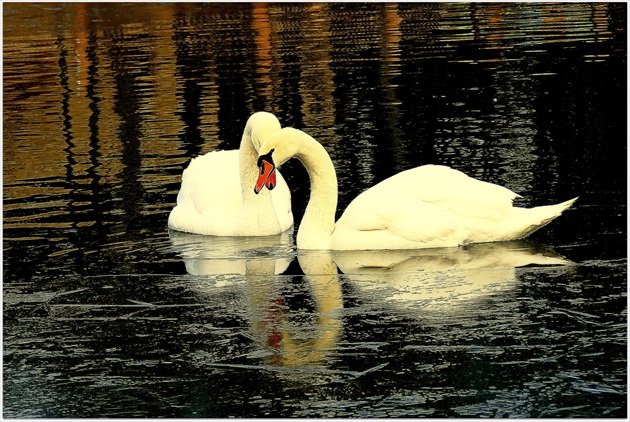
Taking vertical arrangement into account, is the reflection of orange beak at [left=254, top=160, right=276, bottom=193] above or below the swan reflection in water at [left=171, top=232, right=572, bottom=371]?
above

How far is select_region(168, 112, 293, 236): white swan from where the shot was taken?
10.6m

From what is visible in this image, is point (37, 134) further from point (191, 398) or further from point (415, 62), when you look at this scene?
point (191, 398)

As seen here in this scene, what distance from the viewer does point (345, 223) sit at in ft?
32.2

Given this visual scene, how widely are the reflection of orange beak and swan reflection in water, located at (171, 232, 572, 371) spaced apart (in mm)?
475

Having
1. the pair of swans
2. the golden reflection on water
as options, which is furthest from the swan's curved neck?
the golden reflection on water

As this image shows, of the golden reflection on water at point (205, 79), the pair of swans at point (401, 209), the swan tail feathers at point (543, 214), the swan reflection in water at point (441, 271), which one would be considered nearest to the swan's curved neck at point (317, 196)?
the pair of swans at point (401, 209)

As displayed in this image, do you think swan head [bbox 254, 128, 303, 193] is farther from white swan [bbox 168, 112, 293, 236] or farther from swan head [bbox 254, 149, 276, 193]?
white swan [bbox 168, 112, 293, 236]

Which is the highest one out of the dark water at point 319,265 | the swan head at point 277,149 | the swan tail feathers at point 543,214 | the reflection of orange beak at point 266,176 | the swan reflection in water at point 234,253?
the swan head at point 277,149

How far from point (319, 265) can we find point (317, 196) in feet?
2.57

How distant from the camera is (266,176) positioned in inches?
396

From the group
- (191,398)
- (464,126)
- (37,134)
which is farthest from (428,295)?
(37,134)

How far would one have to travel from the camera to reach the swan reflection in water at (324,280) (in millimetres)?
7523

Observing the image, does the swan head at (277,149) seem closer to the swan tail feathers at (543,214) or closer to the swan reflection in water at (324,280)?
the swan reflection in water at (324,280)

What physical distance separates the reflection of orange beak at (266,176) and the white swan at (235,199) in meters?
0.37
